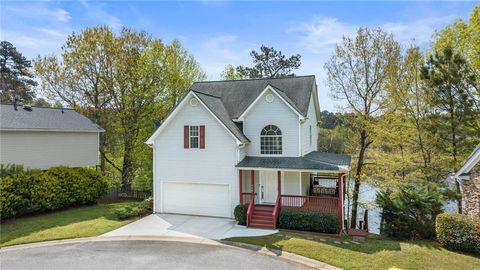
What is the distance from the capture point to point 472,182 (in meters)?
13.7

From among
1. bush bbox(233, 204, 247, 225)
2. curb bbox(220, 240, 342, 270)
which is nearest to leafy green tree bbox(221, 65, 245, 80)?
bush bbox(233, 204, 247, 225)

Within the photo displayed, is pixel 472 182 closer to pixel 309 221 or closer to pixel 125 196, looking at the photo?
pixel 309 221

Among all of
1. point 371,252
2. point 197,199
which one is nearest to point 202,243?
point 197,199

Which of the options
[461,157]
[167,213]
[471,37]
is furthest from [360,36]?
[167,213]

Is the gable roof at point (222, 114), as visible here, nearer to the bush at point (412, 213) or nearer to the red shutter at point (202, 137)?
the red shutter at point (202, 137)

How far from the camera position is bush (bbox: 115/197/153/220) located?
59.0 ft

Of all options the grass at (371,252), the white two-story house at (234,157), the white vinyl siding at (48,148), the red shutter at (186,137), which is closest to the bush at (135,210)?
the white two-story house at (234,157)

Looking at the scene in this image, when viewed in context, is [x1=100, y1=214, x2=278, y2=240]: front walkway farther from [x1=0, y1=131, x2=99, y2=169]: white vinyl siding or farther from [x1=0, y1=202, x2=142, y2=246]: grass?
[x1=0, y1=131, x2=99, y2=169]: white vinyl siding

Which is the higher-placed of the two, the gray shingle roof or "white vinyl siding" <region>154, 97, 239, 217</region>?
the gray shingle roof

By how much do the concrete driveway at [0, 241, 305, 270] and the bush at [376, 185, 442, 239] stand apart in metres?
6.64

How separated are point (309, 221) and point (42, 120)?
1912cm

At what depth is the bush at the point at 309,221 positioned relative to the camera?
50.3 ft

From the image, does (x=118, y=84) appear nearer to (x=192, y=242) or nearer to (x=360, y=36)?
(x=192, y=242)

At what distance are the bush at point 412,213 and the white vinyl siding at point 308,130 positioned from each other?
19.4 feet
